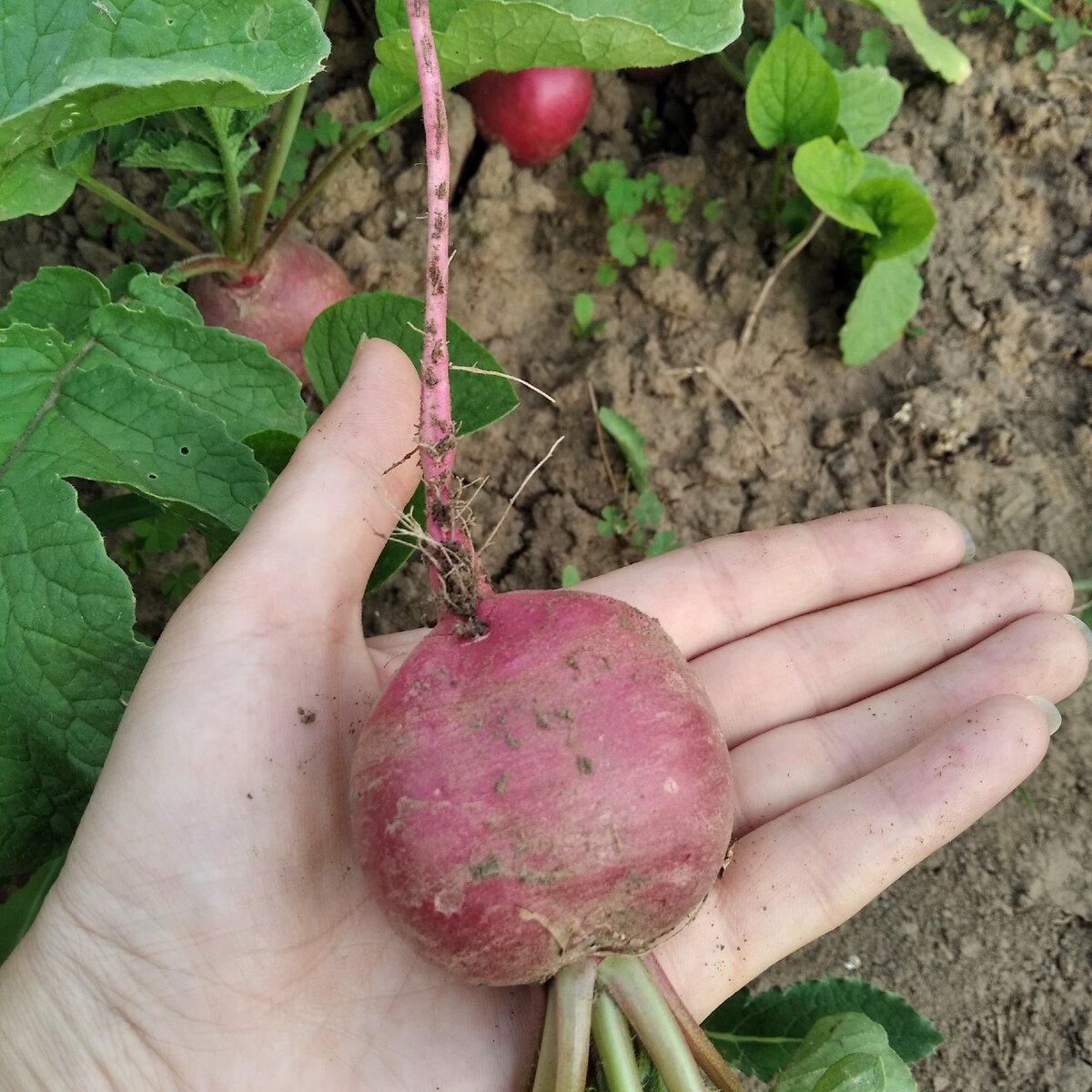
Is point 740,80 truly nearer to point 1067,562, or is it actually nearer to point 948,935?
point 1067,562

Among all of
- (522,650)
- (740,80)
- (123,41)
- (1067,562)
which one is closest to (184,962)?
(522,650)

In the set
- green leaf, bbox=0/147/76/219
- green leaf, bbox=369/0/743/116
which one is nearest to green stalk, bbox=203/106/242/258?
green leaf, bbox=0/147/76/219

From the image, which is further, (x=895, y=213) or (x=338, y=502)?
(x=895, y=213)

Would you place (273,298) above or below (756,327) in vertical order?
above

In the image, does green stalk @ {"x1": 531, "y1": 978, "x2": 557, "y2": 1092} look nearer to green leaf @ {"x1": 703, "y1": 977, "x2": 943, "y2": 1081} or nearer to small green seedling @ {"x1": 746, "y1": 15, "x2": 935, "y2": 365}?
green leaf @ {"x1": 703, "y1": 977, "x2": 943, "y2": 1081}

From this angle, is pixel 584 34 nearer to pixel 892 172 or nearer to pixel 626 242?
pixel 626 242

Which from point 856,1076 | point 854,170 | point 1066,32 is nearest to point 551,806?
point 856,1076

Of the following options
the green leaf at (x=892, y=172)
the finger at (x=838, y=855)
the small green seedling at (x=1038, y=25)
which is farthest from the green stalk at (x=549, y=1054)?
→ the small green seedling at (x=1038, y=25)
